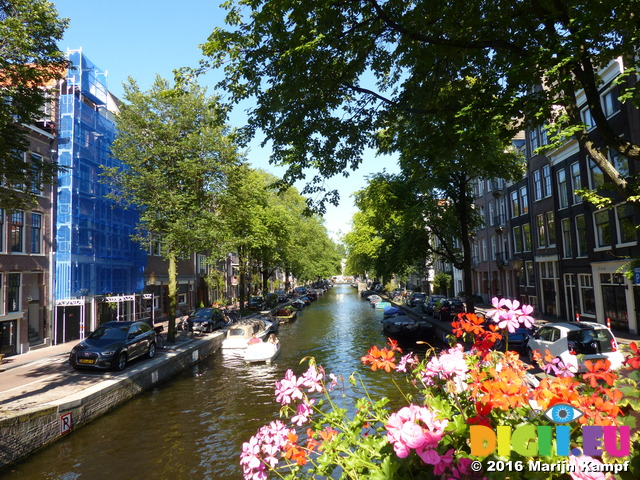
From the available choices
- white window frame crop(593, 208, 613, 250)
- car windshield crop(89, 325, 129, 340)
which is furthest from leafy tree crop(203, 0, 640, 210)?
white window frame crop(593, 208, 613, 250)

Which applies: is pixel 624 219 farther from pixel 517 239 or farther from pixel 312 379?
pixel 312 379

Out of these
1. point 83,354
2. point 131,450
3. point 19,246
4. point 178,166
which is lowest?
point 131,450

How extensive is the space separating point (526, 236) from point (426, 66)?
29.5 metres

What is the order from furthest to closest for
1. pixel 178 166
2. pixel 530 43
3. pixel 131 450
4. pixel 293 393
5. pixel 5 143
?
→ pixel 178 166 → pixel 131 450 → pixel 5 143 → pixel 530 43 → pixel 293 393

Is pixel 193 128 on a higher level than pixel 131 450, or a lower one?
higher

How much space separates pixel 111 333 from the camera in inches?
650

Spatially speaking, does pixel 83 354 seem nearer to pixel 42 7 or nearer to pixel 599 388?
pixel 42 7

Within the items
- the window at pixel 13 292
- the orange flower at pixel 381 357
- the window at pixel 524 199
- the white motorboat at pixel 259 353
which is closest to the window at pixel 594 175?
the window at pixel 524 199

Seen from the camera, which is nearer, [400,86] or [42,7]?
[400,86]

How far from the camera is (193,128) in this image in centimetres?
2297

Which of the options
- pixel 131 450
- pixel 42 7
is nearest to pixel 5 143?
pixel 42 7

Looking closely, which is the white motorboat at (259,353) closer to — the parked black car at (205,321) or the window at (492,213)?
the parked black car at (205,321)

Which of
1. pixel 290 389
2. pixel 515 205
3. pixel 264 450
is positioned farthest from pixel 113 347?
pixel 515 205

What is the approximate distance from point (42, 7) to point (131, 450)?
1120cm
